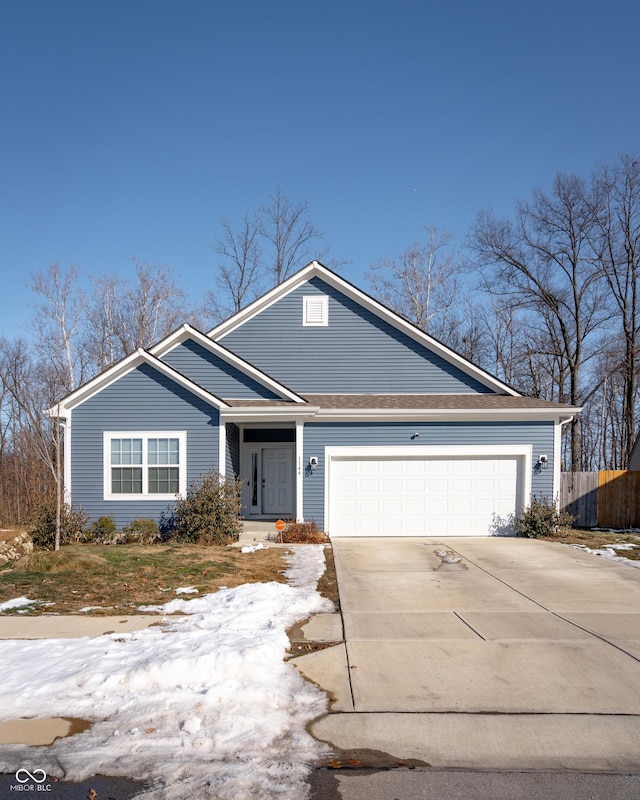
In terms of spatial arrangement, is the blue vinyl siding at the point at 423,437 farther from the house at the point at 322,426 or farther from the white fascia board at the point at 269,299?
the white fascia board at the point at 269,299

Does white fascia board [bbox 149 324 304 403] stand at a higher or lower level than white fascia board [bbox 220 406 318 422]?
higher

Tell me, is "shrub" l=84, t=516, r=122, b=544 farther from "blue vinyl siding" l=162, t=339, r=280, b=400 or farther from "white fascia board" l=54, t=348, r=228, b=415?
"blue vinyl siding" l=162, t=339, r=280, b=400

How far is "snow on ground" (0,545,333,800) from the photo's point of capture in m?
4.06

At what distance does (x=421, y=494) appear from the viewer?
52.5 feet

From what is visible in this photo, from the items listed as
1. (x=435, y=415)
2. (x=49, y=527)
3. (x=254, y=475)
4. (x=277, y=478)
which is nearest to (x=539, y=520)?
(x=435, y=415)

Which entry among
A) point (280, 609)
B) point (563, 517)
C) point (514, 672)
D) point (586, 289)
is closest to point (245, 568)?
point (280, 609)

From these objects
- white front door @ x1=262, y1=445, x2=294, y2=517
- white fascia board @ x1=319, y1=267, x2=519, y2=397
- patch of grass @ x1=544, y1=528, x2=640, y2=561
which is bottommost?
patch of grass @ x1=544, y1=528, x2=640, y2=561

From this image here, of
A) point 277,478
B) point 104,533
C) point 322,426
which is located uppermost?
point 322,426

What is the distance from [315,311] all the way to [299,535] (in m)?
6.71

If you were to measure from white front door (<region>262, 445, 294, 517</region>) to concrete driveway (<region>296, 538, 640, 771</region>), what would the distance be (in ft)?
24.6

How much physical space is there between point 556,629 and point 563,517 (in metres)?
9.35

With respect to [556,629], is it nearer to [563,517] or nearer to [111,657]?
[111,657]

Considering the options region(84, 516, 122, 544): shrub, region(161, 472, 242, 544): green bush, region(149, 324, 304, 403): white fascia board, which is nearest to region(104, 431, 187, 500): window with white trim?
region(161, 472, 242, 544): green bush

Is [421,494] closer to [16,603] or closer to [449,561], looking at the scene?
[449,561]
